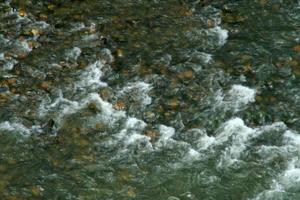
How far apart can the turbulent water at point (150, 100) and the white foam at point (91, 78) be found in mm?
18

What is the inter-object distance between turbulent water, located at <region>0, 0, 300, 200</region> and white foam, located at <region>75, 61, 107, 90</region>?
0.02 meters

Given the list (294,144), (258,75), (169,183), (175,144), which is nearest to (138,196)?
(169,183)

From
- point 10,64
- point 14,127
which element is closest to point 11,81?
point 10,64

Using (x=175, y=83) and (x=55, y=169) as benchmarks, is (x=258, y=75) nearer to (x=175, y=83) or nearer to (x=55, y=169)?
(x=175, y=83)

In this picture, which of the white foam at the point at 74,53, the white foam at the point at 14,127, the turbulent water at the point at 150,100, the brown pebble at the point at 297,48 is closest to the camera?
the turbulent water at the point at 150,100

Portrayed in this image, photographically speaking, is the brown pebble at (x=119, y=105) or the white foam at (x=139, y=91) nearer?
the brown pebble at (x=119, y=105)

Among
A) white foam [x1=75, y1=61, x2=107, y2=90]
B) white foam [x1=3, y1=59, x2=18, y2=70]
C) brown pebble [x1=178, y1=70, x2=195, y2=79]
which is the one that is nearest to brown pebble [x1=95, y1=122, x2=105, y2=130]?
white foam [x1=75, y1=61, x2=107, y2=90]

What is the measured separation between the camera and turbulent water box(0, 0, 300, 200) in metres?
7.57

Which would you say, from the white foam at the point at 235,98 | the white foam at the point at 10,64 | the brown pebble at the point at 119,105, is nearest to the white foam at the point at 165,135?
the brown pebble at the point at 119,105

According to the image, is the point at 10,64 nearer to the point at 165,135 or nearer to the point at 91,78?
the point at 91,78

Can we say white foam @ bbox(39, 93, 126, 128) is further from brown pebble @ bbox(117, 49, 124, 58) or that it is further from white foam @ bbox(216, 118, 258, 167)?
white foam @ bbox(216, 118, 258, 167)

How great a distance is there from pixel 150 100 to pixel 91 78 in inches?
44.2

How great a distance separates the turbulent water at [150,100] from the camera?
757 cm

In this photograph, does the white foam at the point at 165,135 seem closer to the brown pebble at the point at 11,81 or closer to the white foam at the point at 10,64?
the brown pebble at the point at 11,81
